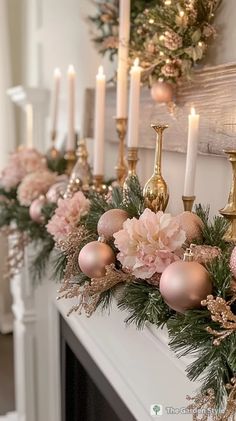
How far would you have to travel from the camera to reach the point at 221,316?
2.01 feet

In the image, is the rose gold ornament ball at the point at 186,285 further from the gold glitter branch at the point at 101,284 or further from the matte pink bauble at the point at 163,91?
the matte pink bauble at the point at 163,91

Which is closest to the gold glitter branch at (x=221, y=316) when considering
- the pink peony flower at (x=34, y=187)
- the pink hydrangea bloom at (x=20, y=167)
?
the pink peony flower at (x=34, y=187)

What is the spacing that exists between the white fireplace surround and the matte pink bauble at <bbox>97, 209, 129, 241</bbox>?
0.53 ft

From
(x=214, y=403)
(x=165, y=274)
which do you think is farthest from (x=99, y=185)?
(x=214, y=403)

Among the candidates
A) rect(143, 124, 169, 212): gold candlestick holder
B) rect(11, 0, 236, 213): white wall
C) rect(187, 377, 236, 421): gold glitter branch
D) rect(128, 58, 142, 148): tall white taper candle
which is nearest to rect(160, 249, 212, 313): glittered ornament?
rect(187, 377, 236, 421): gold glitter branch

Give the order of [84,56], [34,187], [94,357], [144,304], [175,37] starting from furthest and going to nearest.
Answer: [84,56], [34,187], [94,357], [175,37], [144,304]

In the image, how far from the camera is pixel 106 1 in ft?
4.97

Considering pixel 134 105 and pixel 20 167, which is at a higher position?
pixel 134 105

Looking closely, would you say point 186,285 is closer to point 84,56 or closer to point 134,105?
point 134,105

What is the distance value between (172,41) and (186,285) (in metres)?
0.59

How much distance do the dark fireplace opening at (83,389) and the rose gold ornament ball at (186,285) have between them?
1.42ft

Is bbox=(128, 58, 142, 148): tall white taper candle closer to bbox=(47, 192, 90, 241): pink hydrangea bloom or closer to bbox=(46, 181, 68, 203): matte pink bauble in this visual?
bbox=(47, 192, 90, 241): pink hydrangea bloom

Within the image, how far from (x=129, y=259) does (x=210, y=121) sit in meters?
0.38

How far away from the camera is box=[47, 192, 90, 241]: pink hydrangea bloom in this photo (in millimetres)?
1048
